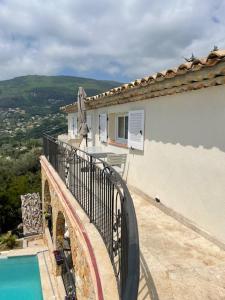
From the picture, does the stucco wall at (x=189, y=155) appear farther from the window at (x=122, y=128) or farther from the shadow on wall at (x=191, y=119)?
the window at (x=122, y=128)

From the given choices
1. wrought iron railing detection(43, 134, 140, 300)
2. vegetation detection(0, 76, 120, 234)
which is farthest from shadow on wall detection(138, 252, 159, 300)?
vegetation detection(0, 76, 120, 234)

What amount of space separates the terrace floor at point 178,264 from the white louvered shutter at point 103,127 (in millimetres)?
6025

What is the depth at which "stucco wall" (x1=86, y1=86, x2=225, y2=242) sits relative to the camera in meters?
5.11

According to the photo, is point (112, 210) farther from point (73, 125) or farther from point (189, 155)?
point (73, 125)

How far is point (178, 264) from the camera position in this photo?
170 inches

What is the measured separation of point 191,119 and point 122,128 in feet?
17.6

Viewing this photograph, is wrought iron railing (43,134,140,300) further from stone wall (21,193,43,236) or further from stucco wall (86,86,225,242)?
stone wall (21,193,43,236)

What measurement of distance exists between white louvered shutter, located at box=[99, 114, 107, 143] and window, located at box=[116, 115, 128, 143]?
0.62 meters

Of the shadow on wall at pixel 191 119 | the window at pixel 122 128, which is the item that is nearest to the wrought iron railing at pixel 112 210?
the shadow on wall at pixel 191 119

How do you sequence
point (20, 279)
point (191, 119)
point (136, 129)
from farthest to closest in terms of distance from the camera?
point (20, 279), point (136, 129), point (191, 119)

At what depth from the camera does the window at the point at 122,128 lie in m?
10.6

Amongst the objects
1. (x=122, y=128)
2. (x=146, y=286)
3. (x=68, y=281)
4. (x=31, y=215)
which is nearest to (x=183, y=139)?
(x=146, y=286)

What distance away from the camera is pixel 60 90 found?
164 metres

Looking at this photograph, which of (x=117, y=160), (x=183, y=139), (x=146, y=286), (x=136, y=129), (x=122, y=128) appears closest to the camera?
(x=146, y=286)
